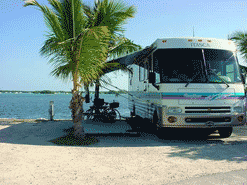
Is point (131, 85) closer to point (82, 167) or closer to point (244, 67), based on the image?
point (244, 67)

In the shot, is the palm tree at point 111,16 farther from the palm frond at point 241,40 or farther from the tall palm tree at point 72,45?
the palm frond at point 241,40

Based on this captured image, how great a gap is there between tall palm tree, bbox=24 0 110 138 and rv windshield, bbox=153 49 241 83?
1858 millimetres

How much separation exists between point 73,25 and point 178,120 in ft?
13.5

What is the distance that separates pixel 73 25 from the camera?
809cm

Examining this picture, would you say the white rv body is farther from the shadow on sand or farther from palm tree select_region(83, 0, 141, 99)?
palm tree select_region(83, 0, 141, 99)

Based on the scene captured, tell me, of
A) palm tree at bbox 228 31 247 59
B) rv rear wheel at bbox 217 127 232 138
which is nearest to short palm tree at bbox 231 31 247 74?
palm tree at bbox 228 31 247 59

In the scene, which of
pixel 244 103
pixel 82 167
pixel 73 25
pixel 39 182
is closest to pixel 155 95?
pixel 244 103

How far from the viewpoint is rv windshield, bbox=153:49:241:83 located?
317 inches

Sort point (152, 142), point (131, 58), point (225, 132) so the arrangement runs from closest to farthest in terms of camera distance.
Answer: point (152, 142) < point (225, 132) < point (131, 58)

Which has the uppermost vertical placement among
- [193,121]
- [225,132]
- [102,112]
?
[193,121]

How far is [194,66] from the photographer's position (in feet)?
26.7

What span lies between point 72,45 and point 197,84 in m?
3.80

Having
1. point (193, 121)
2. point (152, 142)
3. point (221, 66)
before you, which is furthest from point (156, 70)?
point (152, 142)

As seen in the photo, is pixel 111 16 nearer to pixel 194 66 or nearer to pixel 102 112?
pixel 194 66
